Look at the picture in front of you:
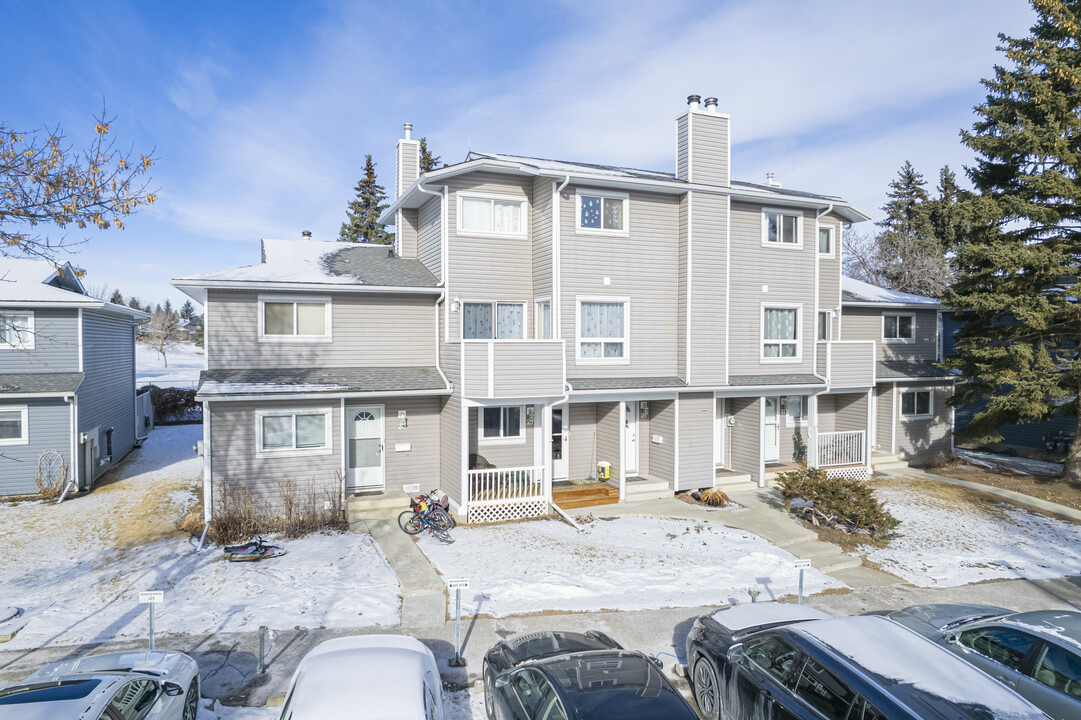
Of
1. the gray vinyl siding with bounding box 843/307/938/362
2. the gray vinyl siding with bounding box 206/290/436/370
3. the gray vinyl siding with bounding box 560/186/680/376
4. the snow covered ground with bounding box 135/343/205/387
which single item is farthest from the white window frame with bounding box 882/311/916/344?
the snow covered ground with bounding box 135/343/205/387

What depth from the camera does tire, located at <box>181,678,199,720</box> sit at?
616 cm

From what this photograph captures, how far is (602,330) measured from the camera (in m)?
16.0

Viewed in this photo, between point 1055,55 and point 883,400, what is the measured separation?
1127cm

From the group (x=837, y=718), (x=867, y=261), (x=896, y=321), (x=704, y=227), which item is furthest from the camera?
(x=867, y=261)

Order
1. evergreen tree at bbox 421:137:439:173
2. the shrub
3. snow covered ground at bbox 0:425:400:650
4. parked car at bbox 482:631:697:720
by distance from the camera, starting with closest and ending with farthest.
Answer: parked car at bbox 482:631:697:720, snow covered ground at bbox 0:425:400:650, the shrub, evergreen tree at bbox 421:137:439:173

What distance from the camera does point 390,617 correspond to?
9.30m

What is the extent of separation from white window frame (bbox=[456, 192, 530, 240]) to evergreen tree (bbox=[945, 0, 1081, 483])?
13076 mm

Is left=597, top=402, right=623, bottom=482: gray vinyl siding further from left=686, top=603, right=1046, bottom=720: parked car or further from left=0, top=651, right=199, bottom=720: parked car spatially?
left=0, top=651, right=199, bottom=720: parked car

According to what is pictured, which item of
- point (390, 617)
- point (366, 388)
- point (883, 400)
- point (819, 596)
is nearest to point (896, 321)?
point (883, 400)

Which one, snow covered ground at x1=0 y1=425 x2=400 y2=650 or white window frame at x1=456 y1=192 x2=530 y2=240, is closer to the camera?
snow covered ground at x1=0 y1=425 x2=400 y2=650

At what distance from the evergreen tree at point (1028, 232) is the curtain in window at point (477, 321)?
45.8ft

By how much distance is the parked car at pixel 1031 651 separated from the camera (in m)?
5.85

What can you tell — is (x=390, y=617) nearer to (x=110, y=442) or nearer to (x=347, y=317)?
(x=347, y=317)

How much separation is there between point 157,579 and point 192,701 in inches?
209
